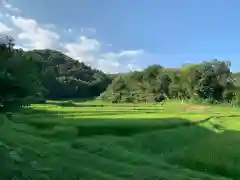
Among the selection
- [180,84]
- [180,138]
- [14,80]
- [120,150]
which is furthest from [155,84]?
[120,150]

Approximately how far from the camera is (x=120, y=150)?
27172mm

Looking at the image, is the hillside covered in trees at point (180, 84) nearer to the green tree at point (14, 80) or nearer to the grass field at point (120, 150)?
the grass field at point (120, 150)

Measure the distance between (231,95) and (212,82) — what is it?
25.1ft

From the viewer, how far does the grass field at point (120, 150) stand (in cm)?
1747

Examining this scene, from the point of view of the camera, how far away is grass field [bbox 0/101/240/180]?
688 inches

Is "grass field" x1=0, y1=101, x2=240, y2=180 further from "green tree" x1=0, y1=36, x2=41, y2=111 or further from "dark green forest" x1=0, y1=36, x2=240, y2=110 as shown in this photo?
"dark green forest" x1=0, y1=36, x2=240, y2=110

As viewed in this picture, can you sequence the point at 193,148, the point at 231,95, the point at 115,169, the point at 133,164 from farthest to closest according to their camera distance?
1. the point at 231,95
2. the point at 193,148
3. the point at 133,164
4. the point at 115,169

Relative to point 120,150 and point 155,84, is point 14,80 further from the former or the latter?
point 155,84

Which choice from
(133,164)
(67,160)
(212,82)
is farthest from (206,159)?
(212,82)

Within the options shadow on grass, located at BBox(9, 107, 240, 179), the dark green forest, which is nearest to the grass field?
shadow on grass, located at BBox(9, 107, 240, 179)

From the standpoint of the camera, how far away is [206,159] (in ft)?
94.2

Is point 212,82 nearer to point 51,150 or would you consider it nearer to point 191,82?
point 191,82

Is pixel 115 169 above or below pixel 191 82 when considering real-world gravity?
below

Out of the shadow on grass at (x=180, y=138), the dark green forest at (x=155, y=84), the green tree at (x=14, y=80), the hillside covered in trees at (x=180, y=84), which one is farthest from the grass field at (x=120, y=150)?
the hillside covered in trees at (x=180, y=84)
